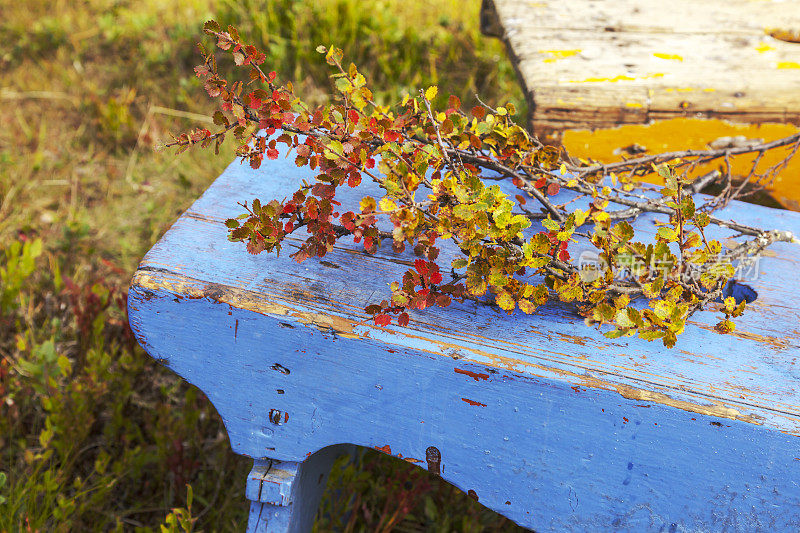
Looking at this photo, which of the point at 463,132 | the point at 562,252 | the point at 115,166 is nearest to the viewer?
the point at 562,252

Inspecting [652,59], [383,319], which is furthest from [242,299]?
[652,59]

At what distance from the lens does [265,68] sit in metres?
3.50

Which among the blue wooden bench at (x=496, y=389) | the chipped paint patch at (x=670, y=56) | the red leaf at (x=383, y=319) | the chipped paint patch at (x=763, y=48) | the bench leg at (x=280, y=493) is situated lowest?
the bench leg at (x=280, y=493)

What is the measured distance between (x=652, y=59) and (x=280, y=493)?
1.76 metres

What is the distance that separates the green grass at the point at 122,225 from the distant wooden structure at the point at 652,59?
1.04 meters

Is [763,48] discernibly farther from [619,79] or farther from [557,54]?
[557,54]

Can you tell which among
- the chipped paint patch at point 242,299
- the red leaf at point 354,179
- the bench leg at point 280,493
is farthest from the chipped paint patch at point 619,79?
the bench leg at point 280,493

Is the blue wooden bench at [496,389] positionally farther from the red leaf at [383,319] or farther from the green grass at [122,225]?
the green grass at [122,225]

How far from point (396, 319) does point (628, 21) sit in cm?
174

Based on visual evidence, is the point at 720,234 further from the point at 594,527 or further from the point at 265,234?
the point at 265,234

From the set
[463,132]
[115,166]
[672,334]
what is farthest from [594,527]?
[115,166]

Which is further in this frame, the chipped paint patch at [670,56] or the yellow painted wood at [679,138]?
the chipped paint patch at [670,56]

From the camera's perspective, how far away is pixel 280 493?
132cm

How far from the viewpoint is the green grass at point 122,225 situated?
1821 millimetres
